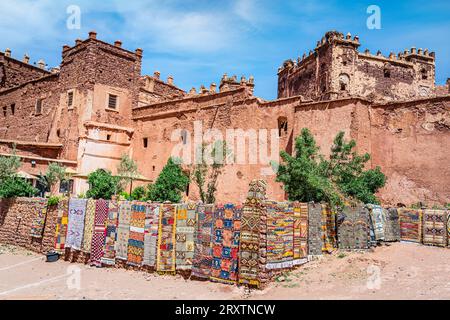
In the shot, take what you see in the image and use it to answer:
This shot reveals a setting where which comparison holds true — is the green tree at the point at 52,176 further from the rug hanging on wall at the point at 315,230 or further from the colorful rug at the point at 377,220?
the colorful rug at the point at 377,220

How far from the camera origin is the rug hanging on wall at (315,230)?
10898mm

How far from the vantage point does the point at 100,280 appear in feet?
36.4

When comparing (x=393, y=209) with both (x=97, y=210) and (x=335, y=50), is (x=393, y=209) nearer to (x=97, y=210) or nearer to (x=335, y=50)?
(x=97, y=210)

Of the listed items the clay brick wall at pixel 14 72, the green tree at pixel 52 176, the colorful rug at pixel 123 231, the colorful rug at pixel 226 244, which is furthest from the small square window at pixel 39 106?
the colorful rug at pixel 226 244

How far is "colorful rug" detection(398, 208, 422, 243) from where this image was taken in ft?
40.3

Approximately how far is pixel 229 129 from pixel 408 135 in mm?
8173

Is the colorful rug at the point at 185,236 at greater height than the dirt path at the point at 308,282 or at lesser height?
greater

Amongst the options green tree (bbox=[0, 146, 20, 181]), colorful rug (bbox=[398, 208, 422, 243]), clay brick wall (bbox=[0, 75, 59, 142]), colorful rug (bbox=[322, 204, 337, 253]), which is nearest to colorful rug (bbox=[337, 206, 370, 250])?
colorful rug (bbox=[322, 204, 337, 253])

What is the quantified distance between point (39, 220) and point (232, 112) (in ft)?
33.2

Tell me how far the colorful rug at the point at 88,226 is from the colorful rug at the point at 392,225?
932cm

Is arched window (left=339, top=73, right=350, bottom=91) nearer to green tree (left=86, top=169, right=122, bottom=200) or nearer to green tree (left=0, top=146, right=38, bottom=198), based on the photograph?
green tree (left=86, top=169, right=122, bottom=200)

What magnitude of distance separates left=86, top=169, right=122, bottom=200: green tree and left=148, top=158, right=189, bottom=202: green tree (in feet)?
5.71
